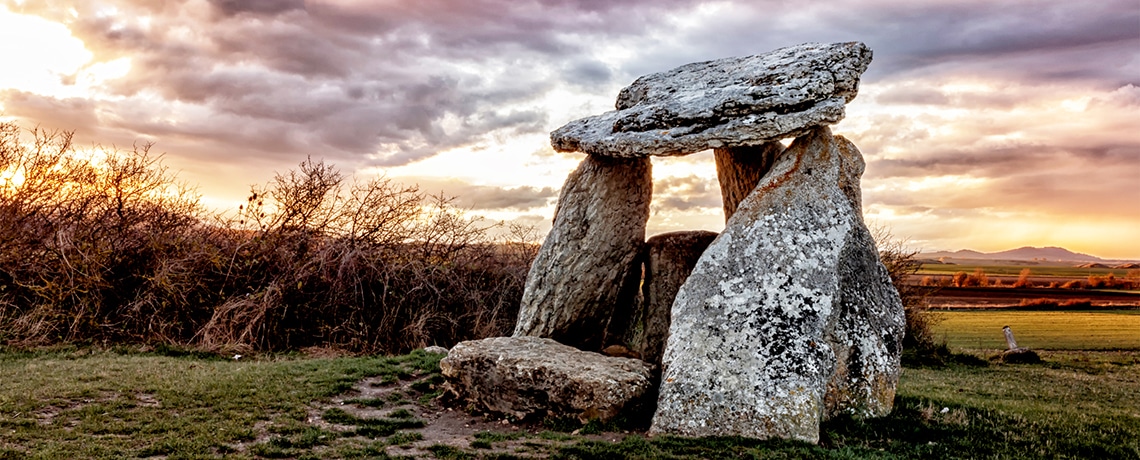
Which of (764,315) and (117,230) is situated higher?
(117,230)

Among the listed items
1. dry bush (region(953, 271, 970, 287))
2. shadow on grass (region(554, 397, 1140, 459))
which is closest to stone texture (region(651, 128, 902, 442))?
shadow on grass (region(554, 397, 1140, 459))

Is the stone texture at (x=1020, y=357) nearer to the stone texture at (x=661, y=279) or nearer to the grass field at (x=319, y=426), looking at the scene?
the grass field at (x=319, y=426)

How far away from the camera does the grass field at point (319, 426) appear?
7.62 m

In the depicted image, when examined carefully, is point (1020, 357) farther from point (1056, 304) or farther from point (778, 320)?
point (1056, 304)

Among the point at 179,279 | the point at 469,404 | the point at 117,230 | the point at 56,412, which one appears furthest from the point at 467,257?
the point at 56,412

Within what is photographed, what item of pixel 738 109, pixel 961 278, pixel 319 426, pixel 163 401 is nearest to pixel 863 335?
pixel 738 109

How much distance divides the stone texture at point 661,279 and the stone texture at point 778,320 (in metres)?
2.10

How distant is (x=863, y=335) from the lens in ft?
30.8

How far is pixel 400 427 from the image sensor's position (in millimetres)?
8914

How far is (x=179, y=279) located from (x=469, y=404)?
8986mm

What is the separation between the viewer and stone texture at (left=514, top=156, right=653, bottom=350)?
11938 millimetres

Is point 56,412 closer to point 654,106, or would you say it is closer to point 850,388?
point 654,106

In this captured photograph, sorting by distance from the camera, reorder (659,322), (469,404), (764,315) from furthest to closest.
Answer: (659,322), (469,404), (764,315)

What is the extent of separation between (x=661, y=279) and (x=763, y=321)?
3468 mm
